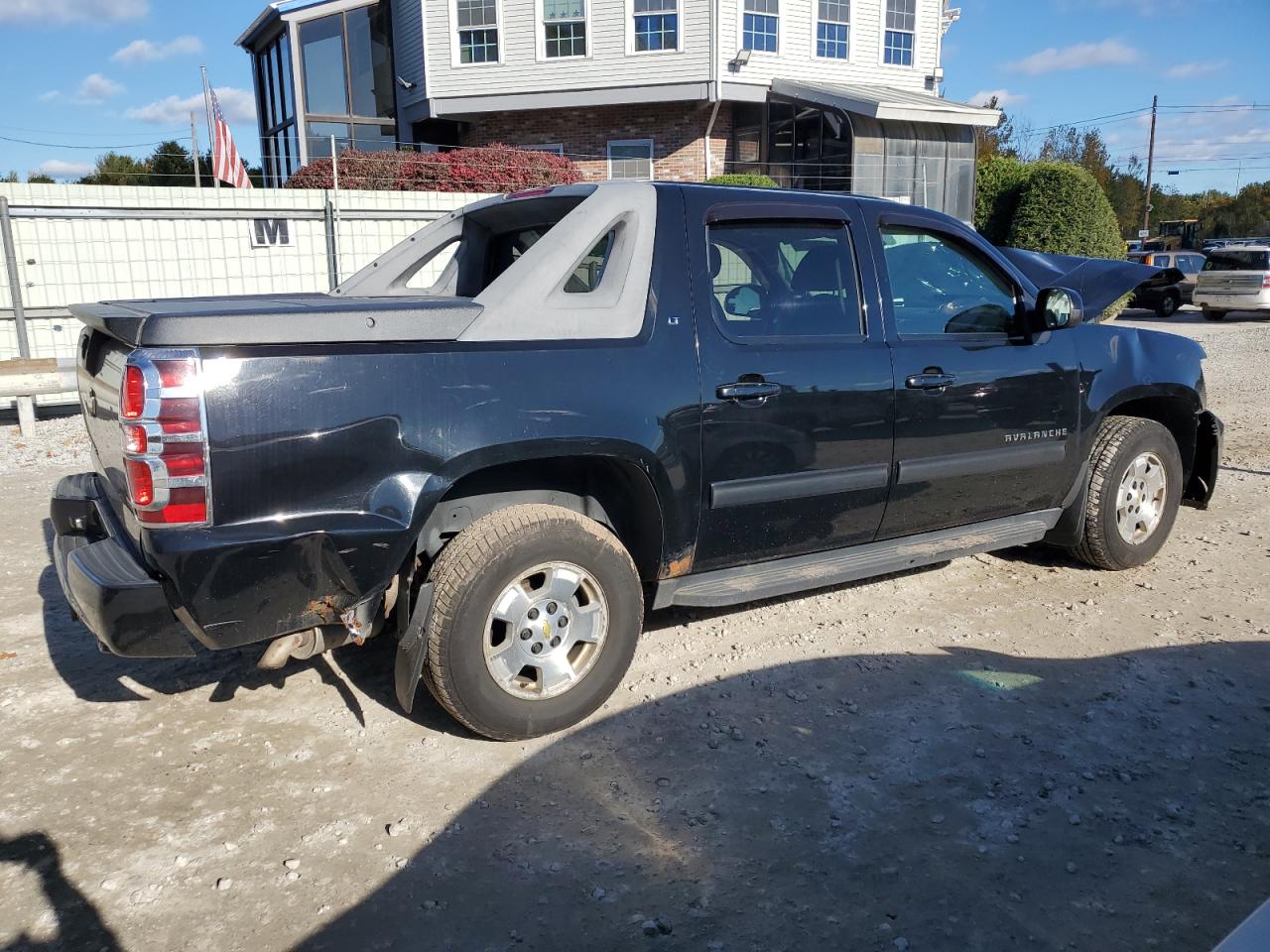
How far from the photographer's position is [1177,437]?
5.66 meters

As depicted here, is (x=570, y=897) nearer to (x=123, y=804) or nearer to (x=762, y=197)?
(x=123, y=804)

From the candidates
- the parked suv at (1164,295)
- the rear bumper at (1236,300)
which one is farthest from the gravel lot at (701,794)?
the parked suv at (1164,295)

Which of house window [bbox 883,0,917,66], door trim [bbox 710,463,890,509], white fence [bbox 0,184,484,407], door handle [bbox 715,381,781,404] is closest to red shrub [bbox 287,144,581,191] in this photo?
white fence [bbox 0,184,484,407]

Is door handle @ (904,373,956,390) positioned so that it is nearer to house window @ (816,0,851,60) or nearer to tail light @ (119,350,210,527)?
tail light @ (119,350,210,527)

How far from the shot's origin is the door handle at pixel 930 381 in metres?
4.31

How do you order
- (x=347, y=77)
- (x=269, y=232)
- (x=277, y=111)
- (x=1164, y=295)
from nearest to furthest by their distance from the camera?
(x=269, y=232)
(x=347, y=77)
(x=1164, y=295)
(x=277, y=111)

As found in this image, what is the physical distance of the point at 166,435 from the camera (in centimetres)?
288

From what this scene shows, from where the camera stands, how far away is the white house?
2095 cm

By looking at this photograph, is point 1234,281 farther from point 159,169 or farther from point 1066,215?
point 159,169

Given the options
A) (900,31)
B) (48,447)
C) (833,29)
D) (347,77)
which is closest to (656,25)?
(833,29)

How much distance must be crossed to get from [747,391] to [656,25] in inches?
770

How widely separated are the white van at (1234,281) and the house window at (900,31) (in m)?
8.08

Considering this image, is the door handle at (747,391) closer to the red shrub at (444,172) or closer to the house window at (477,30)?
the red shrub at (444,172)

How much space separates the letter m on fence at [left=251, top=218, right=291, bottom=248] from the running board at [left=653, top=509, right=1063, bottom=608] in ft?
30.1
